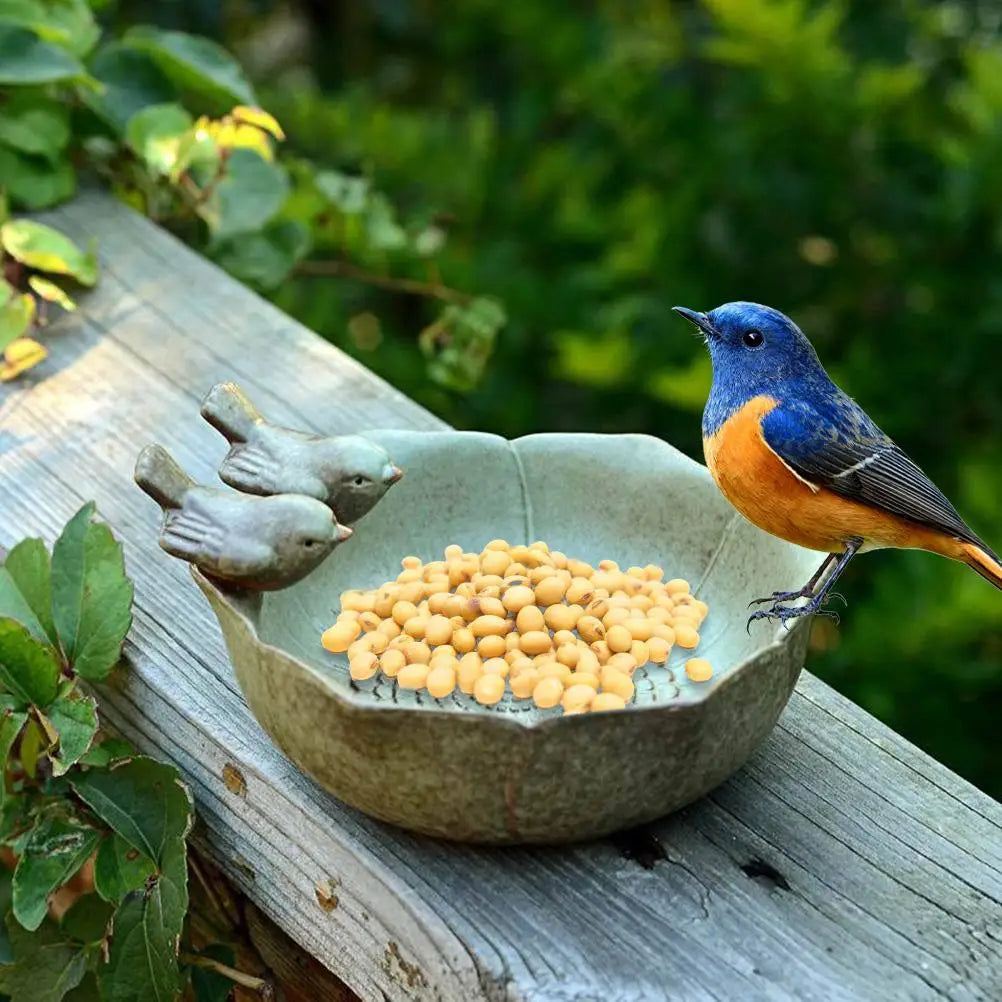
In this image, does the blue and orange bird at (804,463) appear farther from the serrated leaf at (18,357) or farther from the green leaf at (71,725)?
the serrated leaf at (18,357)

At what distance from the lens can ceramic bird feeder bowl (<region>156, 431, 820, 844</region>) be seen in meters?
1.38

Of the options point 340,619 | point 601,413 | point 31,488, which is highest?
point 340,619

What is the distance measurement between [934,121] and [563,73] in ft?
3.04

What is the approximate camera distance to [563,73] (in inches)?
148

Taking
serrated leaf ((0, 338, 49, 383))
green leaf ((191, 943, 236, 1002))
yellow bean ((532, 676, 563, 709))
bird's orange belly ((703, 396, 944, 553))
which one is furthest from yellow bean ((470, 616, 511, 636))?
serrated leaf ((0, 338, 49, 383))

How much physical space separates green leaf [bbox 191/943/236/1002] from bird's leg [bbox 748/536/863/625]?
2.53 ft

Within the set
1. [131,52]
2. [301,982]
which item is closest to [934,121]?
[131,52]

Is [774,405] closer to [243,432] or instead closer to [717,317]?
[717,317]

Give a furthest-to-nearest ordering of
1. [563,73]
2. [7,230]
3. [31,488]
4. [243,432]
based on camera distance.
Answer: [563,73], [7,230], [31,488], [243,432]

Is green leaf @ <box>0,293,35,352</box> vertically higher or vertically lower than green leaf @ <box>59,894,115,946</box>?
higher

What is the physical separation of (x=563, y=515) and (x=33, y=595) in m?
0.69

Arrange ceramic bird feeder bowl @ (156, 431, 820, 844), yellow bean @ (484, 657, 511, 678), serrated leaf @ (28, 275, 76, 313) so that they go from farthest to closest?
serrated leaf @ (28, 275, 76, 313)
yellow bean @ (484, 657, 511, 678)
ceramic bird feeder bowl @ (156, 431, 820, 844)

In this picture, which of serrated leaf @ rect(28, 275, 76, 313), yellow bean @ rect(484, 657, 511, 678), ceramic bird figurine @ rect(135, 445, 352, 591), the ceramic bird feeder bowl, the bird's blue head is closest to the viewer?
the ceramic bird feeder bowl

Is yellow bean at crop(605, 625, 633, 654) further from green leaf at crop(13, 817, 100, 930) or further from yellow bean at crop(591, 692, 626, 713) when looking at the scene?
green leaf at crop(13, 817, 100, 930)
